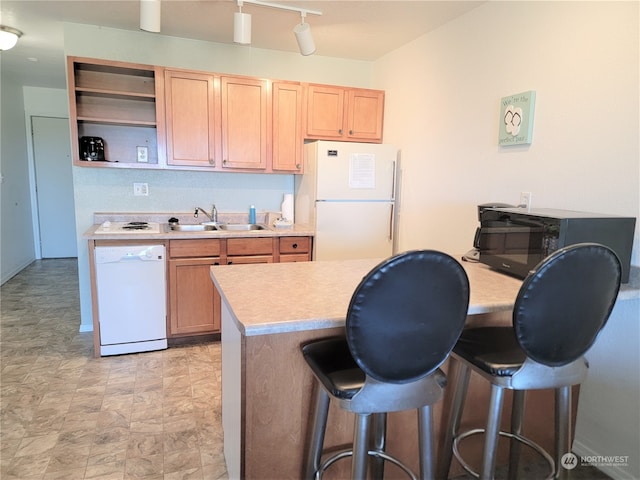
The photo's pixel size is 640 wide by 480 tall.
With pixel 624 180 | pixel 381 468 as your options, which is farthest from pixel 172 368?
pixel 624 180

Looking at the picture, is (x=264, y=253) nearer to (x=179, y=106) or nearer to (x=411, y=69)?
(x=179, y=106)

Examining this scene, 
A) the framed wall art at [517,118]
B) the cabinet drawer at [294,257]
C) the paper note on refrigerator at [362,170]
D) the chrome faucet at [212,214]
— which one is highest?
the framed wall art at [517,118]

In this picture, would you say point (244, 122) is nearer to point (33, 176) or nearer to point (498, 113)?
Answer: point (498, 113)

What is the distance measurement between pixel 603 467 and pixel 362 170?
2437mm

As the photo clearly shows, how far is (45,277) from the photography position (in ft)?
16.6

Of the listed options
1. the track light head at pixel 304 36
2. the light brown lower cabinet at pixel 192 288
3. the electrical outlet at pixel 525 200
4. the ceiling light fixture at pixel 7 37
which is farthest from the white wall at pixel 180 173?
the electrical outlet at pixel 525 200

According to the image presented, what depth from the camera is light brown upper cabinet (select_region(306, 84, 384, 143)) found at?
11.7ft

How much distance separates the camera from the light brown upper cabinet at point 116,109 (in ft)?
10.0

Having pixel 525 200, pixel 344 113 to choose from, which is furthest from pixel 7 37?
pixel 525 200

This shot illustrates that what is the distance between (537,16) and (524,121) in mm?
555

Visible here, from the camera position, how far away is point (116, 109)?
347 centimetres

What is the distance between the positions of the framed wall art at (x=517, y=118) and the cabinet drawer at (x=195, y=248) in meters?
2.13

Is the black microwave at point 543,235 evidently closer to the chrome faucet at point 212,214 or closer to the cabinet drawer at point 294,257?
the cabinet drawer at point 294,257

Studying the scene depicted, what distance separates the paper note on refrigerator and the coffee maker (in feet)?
6.71
